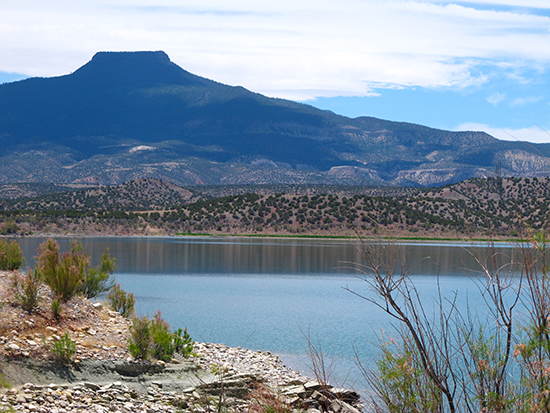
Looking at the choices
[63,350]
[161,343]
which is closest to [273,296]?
[161,343]

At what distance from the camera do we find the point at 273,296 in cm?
2709

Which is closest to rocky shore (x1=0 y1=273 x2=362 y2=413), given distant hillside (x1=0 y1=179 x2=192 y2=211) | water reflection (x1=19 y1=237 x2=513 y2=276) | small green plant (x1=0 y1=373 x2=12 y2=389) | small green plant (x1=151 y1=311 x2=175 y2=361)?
small green plant (x1=0 y1=373 x2=12 y2=389)

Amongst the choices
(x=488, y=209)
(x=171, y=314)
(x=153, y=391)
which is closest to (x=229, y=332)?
(x=171, y=314)

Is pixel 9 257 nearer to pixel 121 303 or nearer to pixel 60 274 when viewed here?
pixel 121 303

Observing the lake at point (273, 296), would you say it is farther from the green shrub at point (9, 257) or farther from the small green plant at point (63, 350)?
the green shrub at point (9, 257)

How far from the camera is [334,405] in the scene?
998cm

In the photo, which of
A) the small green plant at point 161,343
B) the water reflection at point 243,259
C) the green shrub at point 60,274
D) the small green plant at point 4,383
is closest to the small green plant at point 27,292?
the green shrub at point 60,274

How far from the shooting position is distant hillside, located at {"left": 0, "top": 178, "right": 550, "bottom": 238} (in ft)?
230

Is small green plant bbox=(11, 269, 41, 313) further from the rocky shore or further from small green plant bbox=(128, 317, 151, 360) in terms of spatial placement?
small green plant bbox=(128, 317, 151, 360)

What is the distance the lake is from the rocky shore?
1197 mm

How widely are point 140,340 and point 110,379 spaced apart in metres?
1.19

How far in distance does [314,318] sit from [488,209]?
2549 inches

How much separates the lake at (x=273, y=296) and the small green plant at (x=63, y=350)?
3371 millimetres

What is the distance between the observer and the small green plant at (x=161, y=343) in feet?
39.0
